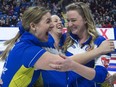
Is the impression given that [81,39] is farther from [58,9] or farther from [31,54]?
[58,9]

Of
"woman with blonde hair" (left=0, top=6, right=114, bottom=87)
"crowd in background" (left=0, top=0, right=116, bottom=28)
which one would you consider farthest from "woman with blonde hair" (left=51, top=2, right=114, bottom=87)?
"crowd in background" (left=0, top=0, right=116, bottom=28)

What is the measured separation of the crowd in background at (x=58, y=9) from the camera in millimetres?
15852

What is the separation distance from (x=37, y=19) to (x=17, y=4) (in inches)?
625

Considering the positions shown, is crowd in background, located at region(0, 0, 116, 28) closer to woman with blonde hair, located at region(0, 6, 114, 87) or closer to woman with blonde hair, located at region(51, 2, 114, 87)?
woman with blonde hair, located at region(51, 2, 114, 87)

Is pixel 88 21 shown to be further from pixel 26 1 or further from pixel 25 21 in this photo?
pixel 26 1

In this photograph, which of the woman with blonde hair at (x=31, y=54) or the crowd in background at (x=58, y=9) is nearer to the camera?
the woman with blonde hair at (x=31, y=54)

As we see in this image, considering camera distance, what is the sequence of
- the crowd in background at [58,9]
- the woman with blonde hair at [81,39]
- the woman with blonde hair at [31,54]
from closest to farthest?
the woman with blonde hair at [31,54] < the woman with blonde hair at [81,39] < the crowd in background at [58,9]

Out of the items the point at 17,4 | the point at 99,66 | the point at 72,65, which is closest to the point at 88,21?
the point at 99,66

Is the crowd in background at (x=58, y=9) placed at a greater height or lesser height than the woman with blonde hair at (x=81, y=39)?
lesser

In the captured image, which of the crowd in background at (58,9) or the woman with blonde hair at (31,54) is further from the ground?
the woman with blonde hair at (31,54)

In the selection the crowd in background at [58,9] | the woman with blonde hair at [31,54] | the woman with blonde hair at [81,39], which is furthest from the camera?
the crowd in background at [58,9]

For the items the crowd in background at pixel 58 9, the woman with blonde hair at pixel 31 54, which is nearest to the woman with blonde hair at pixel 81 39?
the woman with blonde hair at pixel 31 54

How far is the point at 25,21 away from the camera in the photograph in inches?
78.0

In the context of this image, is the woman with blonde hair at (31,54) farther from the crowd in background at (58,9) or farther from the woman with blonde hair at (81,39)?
the crowd in background at (58,9)
